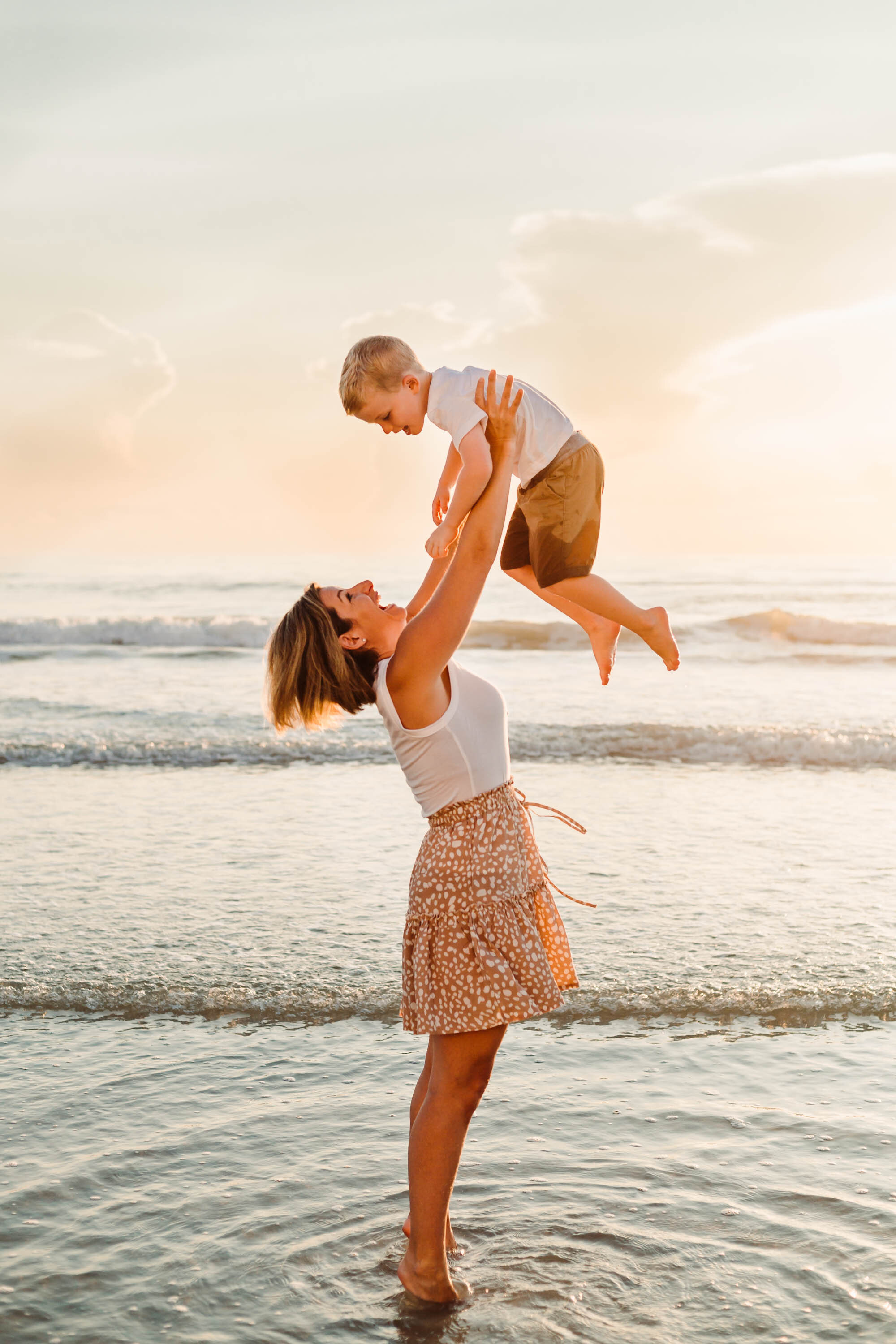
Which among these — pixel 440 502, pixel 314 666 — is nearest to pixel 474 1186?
pixel 314 666

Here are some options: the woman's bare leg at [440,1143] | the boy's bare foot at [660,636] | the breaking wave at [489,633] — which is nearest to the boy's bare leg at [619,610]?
the boy's bare foot at [660,636]

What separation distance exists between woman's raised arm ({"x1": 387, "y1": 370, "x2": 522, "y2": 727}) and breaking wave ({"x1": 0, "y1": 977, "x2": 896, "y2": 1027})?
236 cm

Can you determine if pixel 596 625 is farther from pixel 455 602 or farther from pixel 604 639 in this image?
pixel 455 602

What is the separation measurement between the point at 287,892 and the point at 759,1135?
3394 mm

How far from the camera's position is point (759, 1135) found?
3717mm

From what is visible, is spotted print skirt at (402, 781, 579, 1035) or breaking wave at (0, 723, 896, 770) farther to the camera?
breaking wave at (0, 723, 896, 770)

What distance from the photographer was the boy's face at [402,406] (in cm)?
340

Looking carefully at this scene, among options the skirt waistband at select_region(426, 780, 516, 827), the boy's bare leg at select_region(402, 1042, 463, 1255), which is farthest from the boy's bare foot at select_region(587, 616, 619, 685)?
the boy's bare leg at select_region(402, 1042, 463, 1255)

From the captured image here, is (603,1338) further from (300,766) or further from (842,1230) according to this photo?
(300,766)

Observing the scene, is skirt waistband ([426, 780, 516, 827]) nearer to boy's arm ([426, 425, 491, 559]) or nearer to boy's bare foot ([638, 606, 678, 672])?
boy's arm ([426, 425, 491, 559])

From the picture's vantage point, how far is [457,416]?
10.5 feet

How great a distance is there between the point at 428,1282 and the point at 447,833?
1082mm

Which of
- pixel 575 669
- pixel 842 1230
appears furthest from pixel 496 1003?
pixel 575 669

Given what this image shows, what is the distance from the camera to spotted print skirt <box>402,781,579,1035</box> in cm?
278
